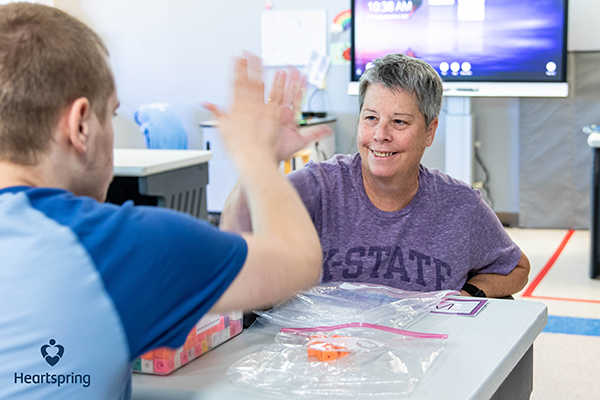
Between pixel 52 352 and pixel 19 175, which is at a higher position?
pixel 19 175

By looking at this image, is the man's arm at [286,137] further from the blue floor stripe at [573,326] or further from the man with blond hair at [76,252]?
the blue floor stripe at [573,326]

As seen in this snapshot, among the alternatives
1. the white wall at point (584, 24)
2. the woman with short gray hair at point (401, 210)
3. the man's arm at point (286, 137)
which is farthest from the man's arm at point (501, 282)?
the white wall at point (584, 24)

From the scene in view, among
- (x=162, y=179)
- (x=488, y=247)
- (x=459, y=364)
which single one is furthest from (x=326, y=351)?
(x=162, y=179)

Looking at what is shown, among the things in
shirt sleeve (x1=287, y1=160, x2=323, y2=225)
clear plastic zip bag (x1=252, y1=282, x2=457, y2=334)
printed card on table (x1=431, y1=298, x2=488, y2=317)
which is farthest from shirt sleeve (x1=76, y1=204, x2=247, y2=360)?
shirt sleeve (x1=287, y1=160, x2=323, y2=225)

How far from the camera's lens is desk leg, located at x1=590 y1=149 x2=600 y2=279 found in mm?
3541

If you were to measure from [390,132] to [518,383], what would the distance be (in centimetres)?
73

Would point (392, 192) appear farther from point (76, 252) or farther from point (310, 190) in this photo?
point (76, 252)

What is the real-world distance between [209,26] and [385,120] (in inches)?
171

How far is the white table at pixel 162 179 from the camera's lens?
2945mm

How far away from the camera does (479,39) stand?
4582 millimetres

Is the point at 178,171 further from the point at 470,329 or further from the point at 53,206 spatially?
the point at 53,206

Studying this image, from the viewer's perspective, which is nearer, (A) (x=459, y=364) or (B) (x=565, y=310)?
(A) (x=459, y=364)

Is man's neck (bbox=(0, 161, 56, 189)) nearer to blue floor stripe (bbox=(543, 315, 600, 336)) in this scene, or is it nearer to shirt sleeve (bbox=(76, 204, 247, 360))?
shirt sleeve (bbox=(76, 204, 247, 360))

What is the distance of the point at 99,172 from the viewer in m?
0.72
